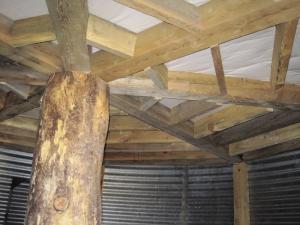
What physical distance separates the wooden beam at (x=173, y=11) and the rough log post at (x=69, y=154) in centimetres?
84

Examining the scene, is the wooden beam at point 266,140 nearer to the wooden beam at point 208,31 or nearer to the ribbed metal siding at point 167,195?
the ribbed metal siding at point 167,195

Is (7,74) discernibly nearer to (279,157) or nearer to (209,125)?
(209,125)

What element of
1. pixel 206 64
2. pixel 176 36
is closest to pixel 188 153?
pixel 206 64

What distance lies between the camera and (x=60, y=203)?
213 centimetres

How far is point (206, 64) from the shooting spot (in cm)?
320

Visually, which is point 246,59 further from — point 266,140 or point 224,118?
point 266,140

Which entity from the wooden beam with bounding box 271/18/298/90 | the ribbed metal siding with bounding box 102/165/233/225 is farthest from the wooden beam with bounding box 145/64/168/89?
the ribbed metal siding with bounding box 102/165/233/225

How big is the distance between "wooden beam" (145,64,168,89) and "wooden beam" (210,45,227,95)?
1.54 ft

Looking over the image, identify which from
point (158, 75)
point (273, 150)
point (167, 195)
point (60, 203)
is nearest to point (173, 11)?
point (158, 75)

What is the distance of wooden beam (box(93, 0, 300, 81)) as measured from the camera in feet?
6.59

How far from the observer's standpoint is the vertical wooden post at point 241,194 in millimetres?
4898

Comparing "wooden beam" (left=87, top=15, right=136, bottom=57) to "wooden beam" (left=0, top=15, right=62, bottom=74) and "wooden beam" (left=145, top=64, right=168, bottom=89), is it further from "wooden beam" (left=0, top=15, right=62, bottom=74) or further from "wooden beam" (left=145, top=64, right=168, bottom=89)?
"wooden beam" (left=0, top=15, right=62, bottom=74)

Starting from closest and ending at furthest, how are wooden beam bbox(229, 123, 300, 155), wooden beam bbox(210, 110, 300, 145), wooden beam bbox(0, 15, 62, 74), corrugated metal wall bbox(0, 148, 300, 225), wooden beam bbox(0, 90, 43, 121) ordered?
wooden beam bbox(0, 15, 62, 74) < wooden beam bbox(0, 90, 43, 121) < wooden beam bbox(210, 110, 300, 145) < wooden beam bbox(229, 123, 300, 155) < corrugated metal wall bbox(0, 148, 300, 225)

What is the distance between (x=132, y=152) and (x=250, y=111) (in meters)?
2.60
